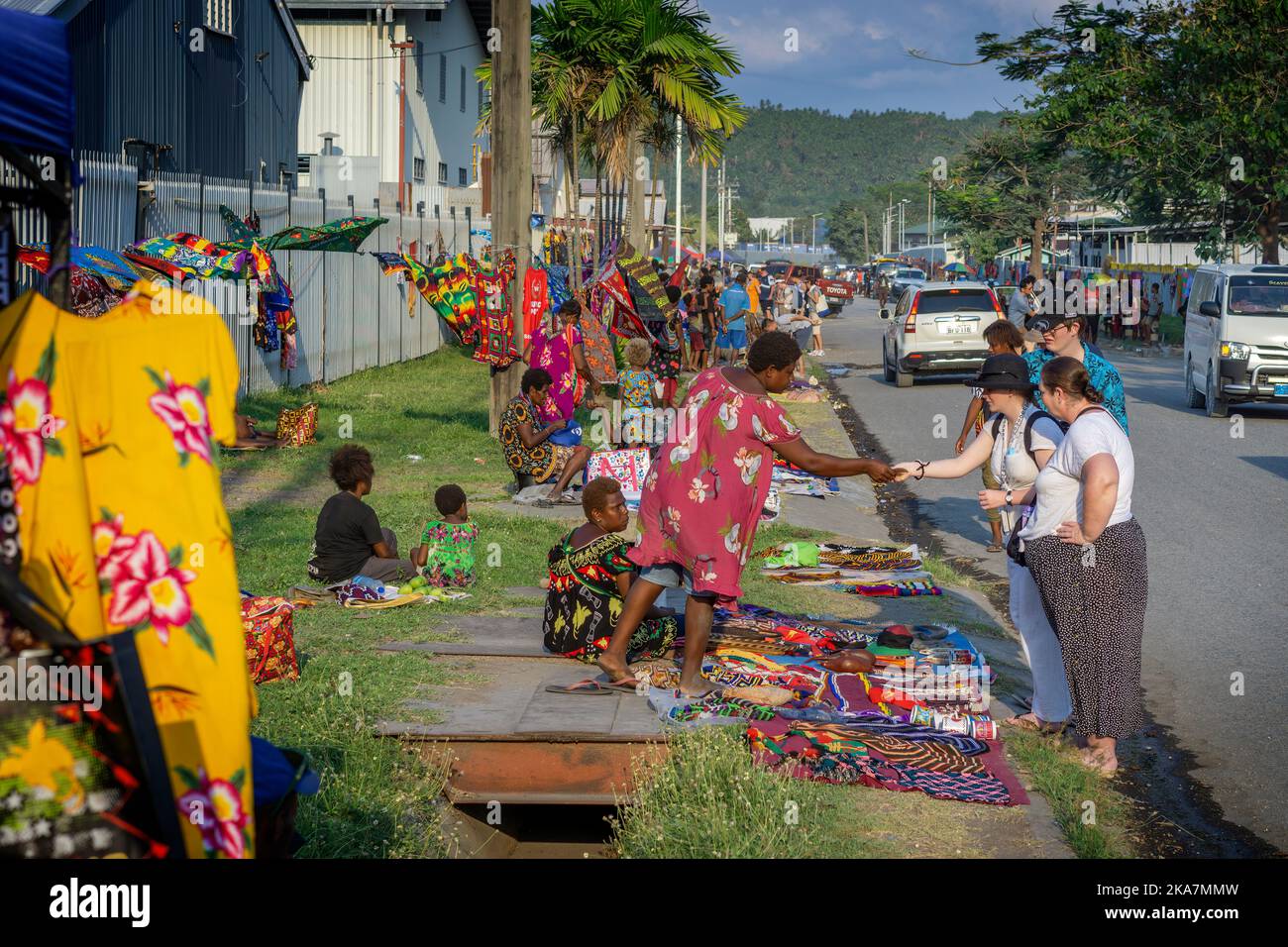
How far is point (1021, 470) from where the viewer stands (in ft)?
26.7

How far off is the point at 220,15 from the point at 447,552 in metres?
18.8

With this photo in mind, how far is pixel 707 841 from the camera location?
530cm

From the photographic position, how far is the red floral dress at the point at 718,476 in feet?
22.7

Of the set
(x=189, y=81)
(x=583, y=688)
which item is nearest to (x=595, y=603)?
(x=583, y=688)

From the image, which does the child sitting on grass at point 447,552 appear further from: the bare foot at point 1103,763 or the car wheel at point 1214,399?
the car wheel at point 1214,399

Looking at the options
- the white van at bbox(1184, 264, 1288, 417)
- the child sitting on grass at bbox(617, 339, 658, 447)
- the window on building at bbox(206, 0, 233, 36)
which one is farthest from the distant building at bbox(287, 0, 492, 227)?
the child sitting on grass at bbox(617, 339, 658, 447)

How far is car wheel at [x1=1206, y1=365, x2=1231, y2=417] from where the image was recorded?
20188mm

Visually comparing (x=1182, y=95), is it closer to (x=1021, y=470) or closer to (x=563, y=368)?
(x=563, y=368)

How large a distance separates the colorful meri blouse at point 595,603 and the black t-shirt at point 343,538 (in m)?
1.96

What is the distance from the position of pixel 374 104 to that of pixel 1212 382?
74.0 feet

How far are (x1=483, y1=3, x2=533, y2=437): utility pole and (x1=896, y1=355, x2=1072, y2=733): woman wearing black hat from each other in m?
8.74

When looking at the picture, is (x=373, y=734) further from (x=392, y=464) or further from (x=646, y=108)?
(x=646, y=108)

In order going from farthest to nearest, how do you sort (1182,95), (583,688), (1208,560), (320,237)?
1. (1182,95)
2. (320,237)
3. (1208,560)
4. (583,688)

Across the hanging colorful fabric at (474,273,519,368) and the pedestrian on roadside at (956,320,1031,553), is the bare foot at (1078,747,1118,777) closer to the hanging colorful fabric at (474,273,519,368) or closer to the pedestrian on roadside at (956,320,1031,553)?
the pedestrian on roadside at (956,320,1031,553)
